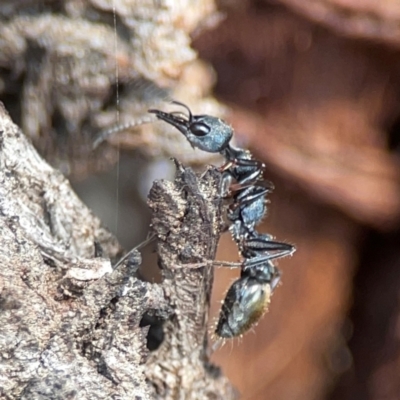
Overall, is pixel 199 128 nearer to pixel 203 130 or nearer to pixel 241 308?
pixel 203 130

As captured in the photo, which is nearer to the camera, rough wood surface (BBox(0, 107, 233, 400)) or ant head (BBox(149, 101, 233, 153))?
rough wood surface (BBox(0, 107, 233, 400))

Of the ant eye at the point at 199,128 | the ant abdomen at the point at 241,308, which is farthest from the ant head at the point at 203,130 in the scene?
the ant abdomen at the point at 241,308

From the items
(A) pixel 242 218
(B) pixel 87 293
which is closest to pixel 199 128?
(A) pixel 242 218

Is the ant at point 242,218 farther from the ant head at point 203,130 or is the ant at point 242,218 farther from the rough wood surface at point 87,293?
the rough wood surface at point 87,293

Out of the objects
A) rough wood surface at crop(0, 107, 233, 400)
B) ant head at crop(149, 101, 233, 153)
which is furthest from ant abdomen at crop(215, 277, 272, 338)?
ant head at crop(149, 101, 233, 153)

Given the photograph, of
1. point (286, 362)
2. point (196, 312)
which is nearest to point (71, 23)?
point (196, 312)

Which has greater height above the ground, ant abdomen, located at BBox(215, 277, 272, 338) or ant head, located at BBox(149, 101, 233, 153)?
ant head, located at BBox(149, 101, 233, 153)

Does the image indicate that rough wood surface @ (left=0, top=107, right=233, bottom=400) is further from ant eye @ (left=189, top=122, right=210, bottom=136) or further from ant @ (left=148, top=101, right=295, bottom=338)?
ant eye @ (left=189, top=122, right=210, bottom=136)

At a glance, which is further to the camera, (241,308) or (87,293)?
(241,308)
